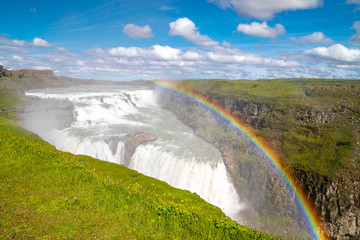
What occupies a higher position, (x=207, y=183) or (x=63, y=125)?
(x=63, y=125)

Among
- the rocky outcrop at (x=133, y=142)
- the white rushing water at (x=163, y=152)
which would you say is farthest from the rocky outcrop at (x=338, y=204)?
the rocky outcrop at (x=133, y=142)

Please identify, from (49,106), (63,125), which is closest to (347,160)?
(63,125)

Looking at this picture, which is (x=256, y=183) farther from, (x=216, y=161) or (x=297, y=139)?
(x=297, y=139)

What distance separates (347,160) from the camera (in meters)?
23.3

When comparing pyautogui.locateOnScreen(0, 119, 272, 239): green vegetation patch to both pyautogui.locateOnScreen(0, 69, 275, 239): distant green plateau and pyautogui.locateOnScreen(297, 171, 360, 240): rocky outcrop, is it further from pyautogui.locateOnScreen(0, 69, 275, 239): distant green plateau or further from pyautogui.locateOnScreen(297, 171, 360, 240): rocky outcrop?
pyautogui.locateOnScreen(297, 171, 360, 240): rocky outcrop

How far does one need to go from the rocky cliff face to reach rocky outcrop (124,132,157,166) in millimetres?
11063

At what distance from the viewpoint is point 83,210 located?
8.22 m

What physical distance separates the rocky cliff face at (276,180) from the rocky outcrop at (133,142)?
436 inches

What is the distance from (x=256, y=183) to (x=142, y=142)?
56.1 feet

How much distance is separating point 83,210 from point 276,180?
23396mm

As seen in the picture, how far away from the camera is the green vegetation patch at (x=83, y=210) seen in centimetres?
716

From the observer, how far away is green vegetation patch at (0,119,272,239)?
23.5 feet

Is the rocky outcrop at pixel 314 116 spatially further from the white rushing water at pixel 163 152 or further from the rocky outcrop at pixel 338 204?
the white rushing water at pixel 163 152

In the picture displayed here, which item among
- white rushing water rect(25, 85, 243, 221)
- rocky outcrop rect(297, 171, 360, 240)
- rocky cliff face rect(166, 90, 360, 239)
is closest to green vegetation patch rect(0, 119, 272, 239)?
white rushing water rect(25, 85, 243, 221)
